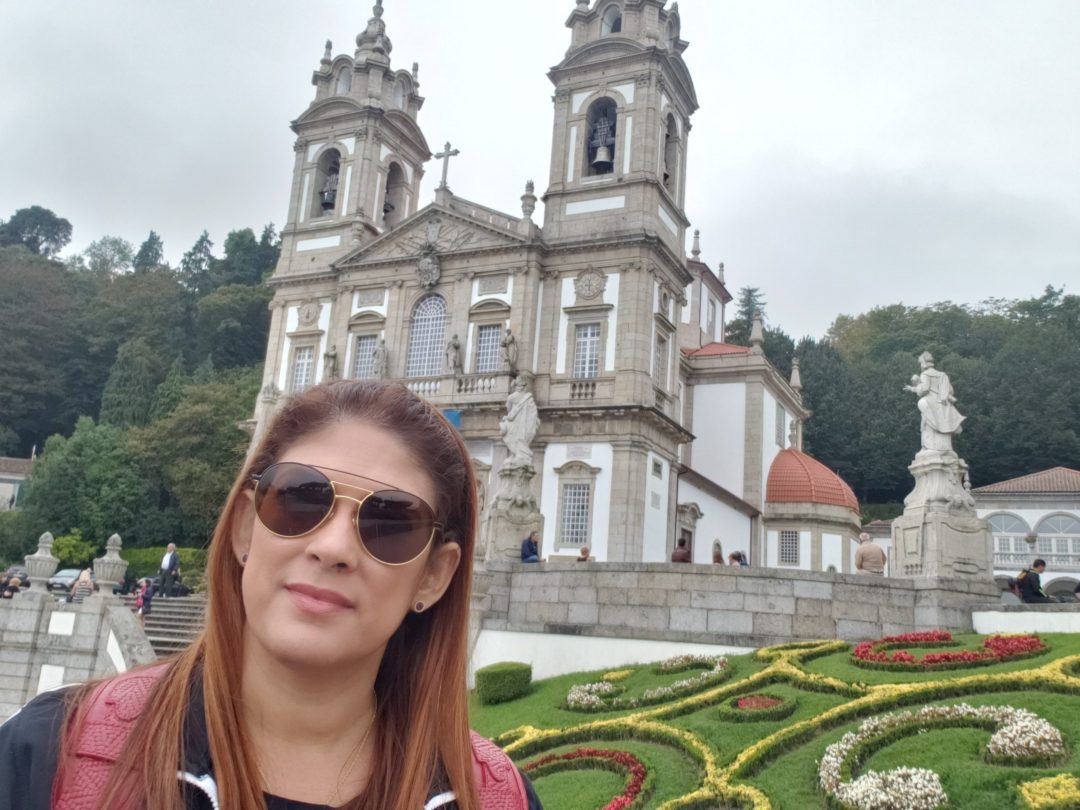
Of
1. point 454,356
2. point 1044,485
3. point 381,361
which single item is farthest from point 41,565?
point 1044,485

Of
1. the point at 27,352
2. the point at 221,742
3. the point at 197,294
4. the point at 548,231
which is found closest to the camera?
the point at 221,742

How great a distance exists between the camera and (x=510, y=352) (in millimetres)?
25828

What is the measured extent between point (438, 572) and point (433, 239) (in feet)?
89.0

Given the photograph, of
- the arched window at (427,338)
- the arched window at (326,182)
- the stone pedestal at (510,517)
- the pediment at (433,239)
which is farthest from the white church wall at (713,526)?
the arched window at (326,182)

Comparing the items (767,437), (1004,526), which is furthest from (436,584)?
(1004,526)

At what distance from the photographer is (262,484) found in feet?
5.59

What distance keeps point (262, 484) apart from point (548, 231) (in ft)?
86.0

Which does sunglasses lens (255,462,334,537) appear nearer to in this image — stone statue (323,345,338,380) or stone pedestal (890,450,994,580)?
stone pedestal (890,450,994,580)

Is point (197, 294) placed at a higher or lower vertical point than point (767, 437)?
higher

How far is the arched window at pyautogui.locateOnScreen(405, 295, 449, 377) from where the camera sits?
27625mm

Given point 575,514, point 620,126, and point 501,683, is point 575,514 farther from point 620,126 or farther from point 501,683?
point 501,683

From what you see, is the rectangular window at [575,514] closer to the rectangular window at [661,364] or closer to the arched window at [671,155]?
the rectangular window at [661,364]

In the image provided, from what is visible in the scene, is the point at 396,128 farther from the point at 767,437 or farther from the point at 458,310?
the point at 767,437

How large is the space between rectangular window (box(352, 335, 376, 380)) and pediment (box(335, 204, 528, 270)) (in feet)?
7.90
